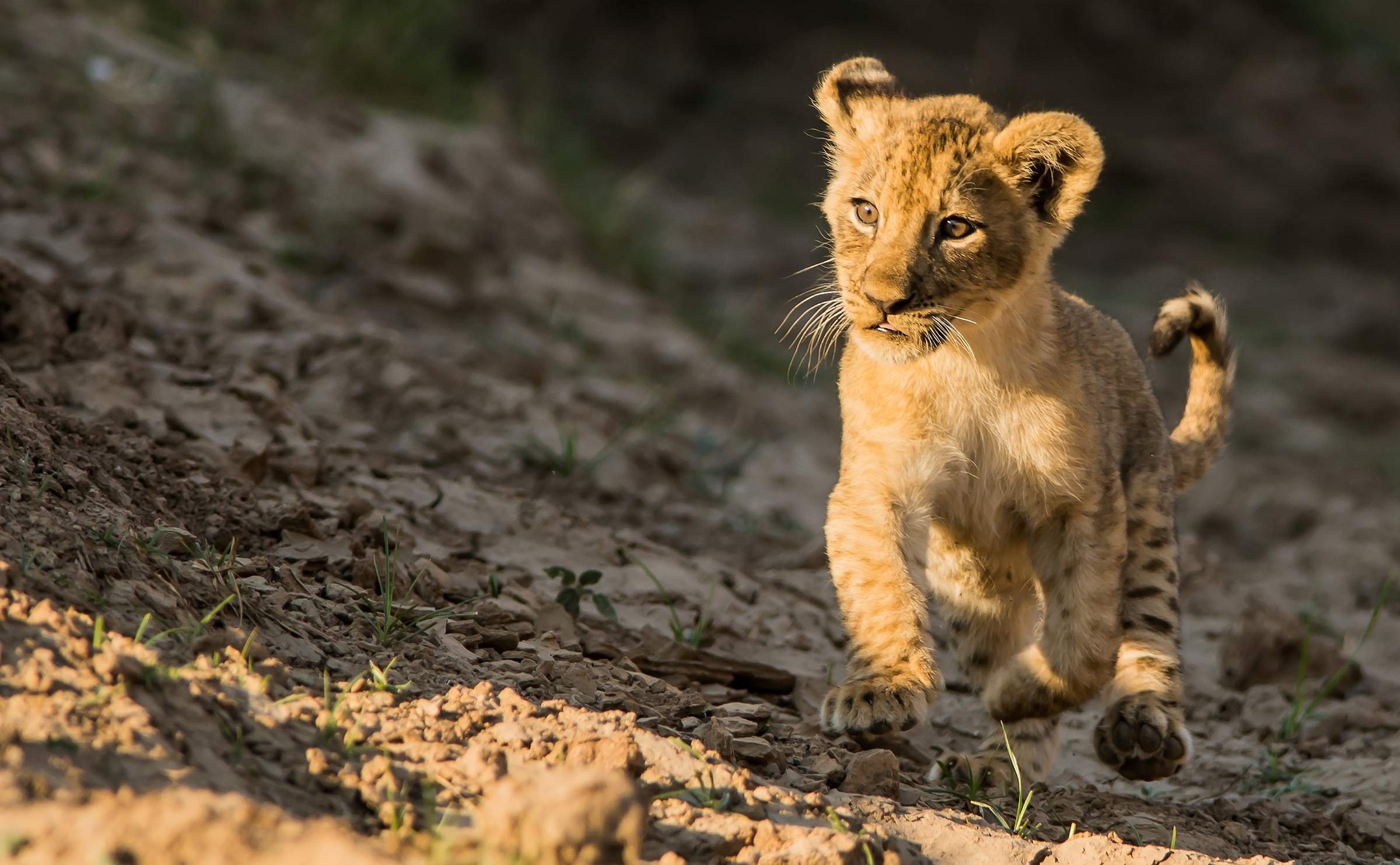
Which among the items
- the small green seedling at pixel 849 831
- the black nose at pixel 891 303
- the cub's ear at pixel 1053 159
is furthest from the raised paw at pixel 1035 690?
the cub's ear at pixel 1053 159

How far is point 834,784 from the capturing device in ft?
13.0

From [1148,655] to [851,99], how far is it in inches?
93.3

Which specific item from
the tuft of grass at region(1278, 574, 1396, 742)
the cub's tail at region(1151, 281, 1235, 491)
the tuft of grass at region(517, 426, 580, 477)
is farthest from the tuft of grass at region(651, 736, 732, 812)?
the tuft of grass at region(517, 426, 580, 477)

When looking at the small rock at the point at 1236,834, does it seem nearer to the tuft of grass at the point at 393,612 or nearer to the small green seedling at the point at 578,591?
the small green seedling at the point at 578,591

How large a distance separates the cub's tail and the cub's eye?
138 centimetres

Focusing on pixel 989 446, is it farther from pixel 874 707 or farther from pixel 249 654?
pixel 249 654

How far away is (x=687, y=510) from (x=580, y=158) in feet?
22.6

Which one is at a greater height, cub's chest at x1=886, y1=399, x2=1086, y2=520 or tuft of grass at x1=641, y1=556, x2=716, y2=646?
cub's chest at x1=886, y1=399, x2=1086, y2=520

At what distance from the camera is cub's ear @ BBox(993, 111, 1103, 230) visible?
15.6 ft

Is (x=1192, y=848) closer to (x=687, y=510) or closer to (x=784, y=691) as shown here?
(x=784, y=691)

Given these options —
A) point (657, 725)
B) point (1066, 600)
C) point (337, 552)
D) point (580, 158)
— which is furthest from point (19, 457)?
point (580, 158)

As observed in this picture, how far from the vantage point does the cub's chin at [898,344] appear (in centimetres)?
459

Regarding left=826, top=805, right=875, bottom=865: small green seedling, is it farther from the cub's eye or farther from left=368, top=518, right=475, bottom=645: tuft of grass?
the cub's eye

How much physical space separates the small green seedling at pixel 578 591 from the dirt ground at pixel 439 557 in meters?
0.02
